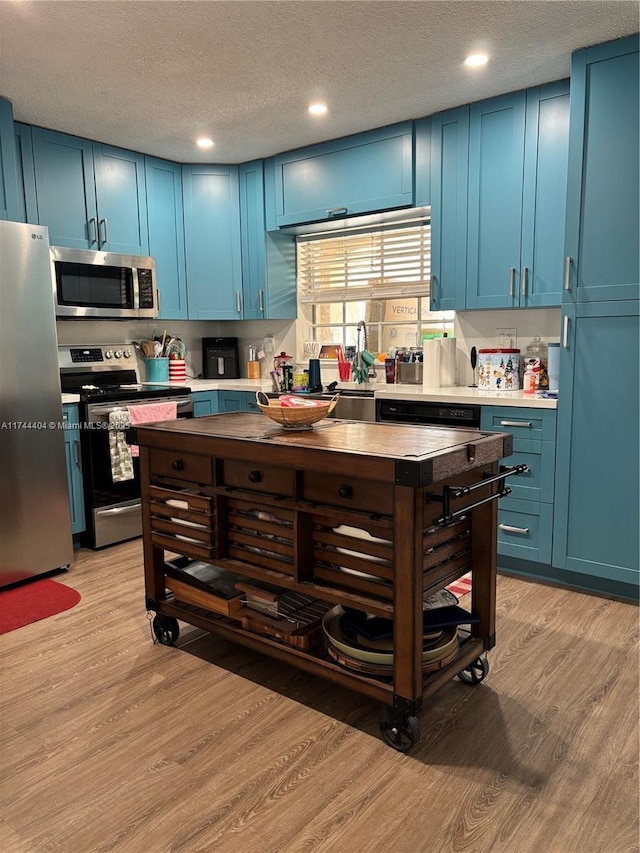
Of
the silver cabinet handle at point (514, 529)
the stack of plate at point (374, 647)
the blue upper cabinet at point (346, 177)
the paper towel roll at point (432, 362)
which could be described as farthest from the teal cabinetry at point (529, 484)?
the blue upper cabinet at point (346, 177)

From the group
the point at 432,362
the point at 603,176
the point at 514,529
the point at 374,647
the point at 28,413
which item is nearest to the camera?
the point at 374,647

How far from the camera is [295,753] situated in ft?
6.15

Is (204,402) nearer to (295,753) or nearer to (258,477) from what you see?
(258,477)

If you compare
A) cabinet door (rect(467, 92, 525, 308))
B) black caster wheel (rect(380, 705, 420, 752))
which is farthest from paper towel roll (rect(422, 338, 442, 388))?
black caster wheel (rect(380, 705, 420, 752))

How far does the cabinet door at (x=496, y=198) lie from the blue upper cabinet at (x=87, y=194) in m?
2.28

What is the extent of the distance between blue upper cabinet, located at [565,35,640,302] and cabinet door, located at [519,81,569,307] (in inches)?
10.9

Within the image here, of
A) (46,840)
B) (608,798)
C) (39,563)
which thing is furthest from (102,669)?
(608,798)

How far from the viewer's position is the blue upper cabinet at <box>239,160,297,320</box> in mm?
4582

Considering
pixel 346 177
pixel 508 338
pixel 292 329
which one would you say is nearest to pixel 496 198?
pixel 508 338

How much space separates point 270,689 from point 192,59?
2.77 m

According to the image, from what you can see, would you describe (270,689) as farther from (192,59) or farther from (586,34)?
(586,34)

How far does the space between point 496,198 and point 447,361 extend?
957 millimetres

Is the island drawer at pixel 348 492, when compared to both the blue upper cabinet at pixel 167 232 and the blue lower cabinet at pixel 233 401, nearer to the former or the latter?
the blue lower cabinet at pixel 233 401

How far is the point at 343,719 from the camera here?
2043mm
